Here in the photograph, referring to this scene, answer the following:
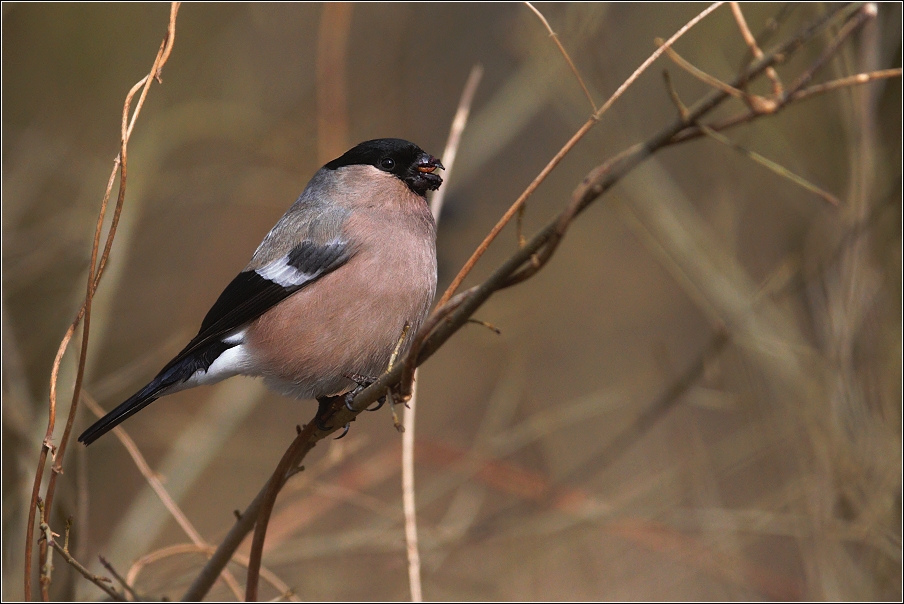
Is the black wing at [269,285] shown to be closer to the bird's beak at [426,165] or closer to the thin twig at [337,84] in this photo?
the bird's beak at [426,165]

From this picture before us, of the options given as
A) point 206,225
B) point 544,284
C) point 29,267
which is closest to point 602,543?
point 544,284

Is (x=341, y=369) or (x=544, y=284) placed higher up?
(x=544, y=284)

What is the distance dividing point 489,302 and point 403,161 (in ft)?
5.48

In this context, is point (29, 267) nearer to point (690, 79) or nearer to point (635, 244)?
Result: point (690, 79)

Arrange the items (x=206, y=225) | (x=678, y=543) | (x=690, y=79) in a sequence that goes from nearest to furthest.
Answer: (x=678, y=543) < (x=690, y=79) < (x=206, y=225)

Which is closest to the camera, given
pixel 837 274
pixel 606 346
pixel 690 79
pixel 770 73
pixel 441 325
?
pixel 770 73

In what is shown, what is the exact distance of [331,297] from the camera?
2512mm

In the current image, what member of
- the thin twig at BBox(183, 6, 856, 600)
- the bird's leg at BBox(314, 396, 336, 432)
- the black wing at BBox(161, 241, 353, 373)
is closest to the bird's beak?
the black wing at BBox(161, 241, 353, 373)

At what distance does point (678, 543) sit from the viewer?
3199 mm

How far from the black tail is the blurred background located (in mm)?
248

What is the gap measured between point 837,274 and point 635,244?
11.1 ft

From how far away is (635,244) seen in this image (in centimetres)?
634

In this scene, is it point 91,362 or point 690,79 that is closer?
point 91,362

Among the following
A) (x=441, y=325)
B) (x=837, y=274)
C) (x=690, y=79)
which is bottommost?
(x=441, y=325)
